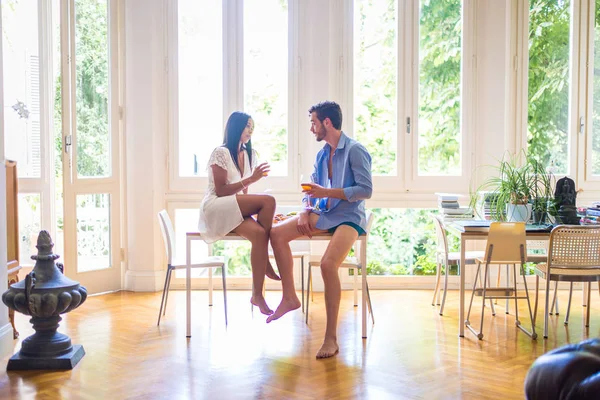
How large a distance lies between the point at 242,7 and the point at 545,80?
3.01 meters

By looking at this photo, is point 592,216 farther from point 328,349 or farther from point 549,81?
point 328,349

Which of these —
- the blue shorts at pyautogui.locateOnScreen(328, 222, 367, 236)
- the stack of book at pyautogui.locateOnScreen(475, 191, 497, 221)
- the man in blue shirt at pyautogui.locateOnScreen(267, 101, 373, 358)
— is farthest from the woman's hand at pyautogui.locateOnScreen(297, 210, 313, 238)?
the stack of book at pyautogui.locateOnScreen(475, 191, 497, 221)

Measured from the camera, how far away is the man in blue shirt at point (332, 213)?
4.93m

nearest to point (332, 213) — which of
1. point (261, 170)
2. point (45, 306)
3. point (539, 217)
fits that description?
point (261, 170)

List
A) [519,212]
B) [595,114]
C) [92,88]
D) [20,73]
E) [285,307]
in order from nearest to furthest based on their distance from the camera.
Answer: [285,307]
[519,212]
[20,73]
[92,88]
[595,114]

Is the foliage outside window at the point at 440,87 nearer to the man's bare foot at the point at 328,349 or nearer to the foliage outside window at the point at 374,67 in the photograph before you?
the foliage outside window at the point at 374,67

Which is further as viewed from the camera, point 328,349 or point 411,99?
point 411,99

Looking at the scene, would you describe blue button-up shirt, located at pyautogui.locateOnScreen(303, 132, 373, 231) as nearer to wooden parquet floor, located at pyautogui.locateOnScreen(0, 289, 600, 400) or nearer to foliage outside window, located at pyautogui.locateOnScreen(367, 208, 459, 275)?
wooden parquet floor, located at pyautogui.locateOnScreen(0, 289, 600, 400)

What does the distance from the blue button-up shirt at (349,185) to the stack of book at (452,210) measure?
1.24 metres

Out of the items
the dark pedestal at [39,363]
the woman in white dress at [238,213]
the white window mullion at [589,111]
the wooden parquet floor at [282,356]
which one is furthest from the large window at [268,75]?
the dark pedestal at [39,363]

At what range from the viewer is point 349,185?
16.8ft

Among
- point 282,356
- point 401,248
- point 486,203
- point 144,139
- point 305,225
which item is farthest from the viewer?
point 401,248

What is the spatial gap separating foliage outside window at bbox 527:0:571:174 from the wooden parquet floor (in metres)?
1.59

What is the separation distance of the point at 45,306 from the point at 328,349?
1.79m
